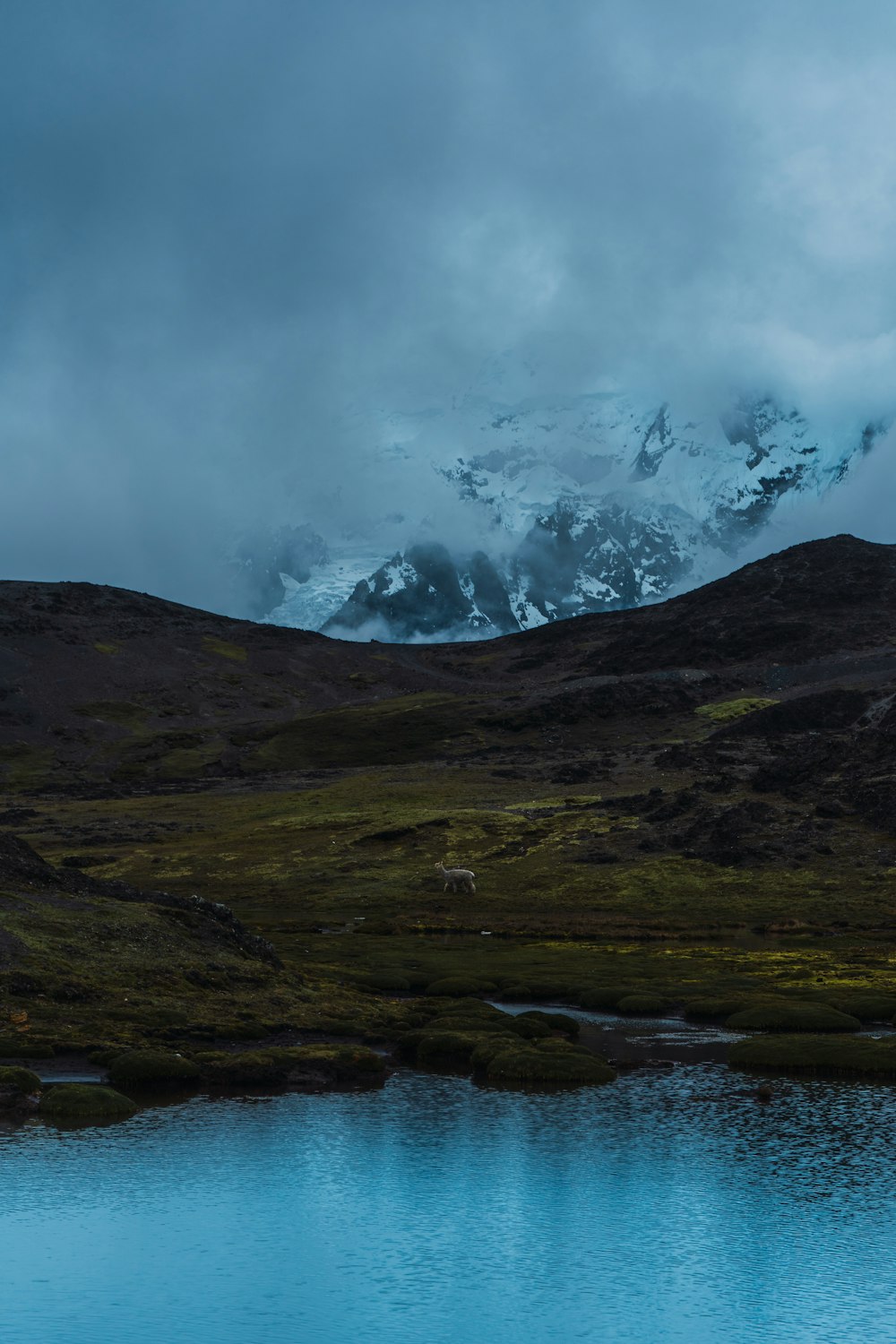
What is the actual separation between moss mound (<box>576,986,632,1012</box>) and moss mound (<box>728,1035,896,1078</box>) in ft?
55.7

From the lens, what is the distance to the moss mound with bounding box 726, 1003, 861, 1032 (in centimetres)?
6519

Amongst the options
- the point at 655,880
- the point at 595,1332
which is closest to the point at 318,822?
the point at 655,880

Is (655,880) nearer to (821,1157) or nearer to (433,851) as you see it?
(433,851)

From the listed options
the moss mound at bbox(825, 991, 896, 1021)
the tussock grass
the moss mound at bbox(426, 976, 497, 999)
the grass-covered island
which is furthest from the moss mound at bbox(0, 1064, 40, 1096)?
the moss mound at bbox(825, 991, 896, 1021)

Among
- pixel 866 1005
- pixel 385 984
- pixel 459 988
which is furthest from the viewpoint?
pixel 385 984

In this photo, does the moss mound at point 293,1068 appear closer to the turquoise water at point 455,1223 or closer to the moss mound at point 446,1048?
the turquoise water at point 455,1223

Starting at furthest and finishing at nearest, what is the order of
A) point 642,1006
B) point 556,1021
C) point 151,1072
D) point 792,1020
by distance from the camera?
point 642,1006 < point 556,1021 < point 792,1020 < point 151,1072

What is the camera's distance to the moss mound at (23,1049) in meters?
51.5

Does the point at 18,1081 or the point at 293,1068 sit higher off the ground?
the point at 18,1081

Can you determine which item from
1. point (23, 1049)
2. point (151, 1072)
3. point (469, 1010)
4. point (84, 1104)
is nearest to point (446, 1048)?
point (469, 1010)

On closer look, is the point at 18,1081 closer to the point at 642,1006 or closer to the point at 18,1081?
the point at 18,1081

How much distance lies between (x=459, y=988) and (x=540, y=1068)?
2735cm

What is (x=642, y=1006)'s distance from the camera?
241 ft

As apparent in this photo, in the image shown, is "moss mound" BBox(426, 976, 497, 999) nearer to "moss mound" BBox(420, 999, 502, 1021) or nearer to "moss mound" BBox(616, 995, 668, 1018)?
"moss mound" BBox(420, 999, 502, 1021)
